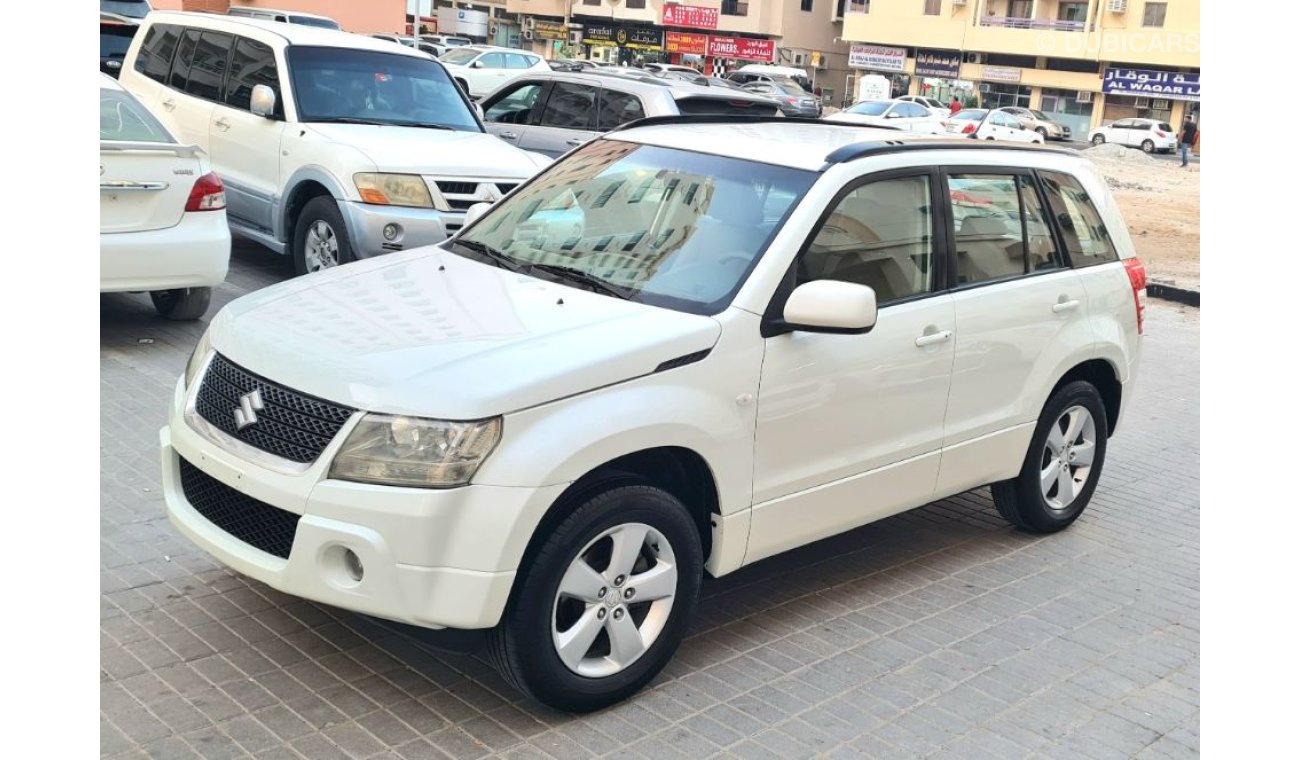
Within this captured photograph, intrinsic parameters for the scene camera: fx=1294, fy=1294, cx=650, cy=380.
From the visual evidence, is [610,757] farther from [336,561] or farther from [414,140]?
[414,140]

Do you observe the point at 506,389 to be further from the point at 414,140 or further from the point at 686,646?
the point at 414,140

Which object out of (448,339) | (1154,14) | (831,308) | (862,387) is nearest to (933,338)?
(862,387)

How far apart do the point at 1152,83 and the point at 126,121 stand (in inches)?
2552

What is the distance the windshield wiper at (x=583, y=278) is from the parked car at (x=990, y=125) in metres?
37.8

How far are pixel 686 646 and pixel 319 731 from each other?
4.48 ft

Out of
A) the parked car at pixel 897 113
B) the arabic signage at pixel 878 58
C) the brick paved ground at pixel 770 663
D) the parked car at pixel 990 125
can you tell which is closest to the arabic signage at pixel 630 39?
the arabic signage at pixel 878 58

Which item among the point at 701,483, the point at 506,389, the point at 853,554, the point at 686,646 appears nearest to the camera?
the point at 506,389

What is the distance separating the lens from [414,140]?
934cm

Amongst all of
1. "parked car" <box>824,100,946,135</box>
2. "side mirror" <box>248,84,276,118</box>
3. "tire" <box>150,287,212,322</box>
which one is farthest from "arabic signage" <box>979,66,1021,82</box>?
"tire" <box>150,287,212,322</box>

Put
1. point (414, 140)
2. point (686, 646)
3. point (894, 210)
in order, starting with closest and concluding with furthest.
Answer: point (686, 646), point (894, 210), point (414, 140)

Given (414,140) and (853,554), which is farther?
(414,140)
